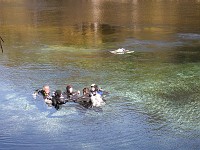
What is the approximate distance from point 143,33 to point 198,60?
39.5 feet

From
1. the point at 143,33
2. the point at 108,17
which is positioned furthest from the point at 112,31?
the point at 108,17

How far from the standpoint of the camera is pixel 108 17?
55.7m

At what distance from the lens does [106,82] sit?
955 inches


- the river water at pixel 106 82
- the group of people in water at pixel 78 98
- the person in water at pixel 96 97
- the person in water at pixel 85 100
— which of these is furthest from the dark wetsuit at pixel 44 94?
the person in water at pixel 96 97

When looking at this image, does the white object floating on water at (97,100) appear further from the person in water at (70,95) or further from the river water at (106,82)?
the person in water at (70,95)

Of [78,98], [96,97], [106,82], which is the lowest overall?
[106,82]

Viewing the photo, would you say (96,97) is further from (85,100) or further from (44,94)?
(44,94)

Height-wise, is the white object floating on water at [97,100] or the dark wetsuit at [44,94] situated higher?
the dark wetsuit at [44,94]

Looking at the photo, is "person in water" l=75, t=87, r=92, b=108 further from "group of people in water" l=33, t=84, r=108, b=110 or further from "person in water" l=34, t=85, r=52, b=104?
"person in water" l=34, t=85, r=52, b=104

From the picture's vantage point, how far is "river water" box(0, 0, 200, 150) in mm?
16672

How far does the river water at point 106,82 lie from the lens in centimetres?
1667

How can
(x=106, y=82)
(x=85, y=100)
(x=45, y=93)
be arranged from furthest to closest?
(x=106, y=82) < (x=45, y=93) < (x=85, y=100)

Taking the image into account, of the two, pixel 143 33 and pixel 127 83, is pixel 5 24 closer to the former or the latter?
pixel 143 33

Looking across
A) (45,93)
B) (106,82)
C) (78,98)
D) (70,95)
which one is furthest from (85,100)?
(106,82)
